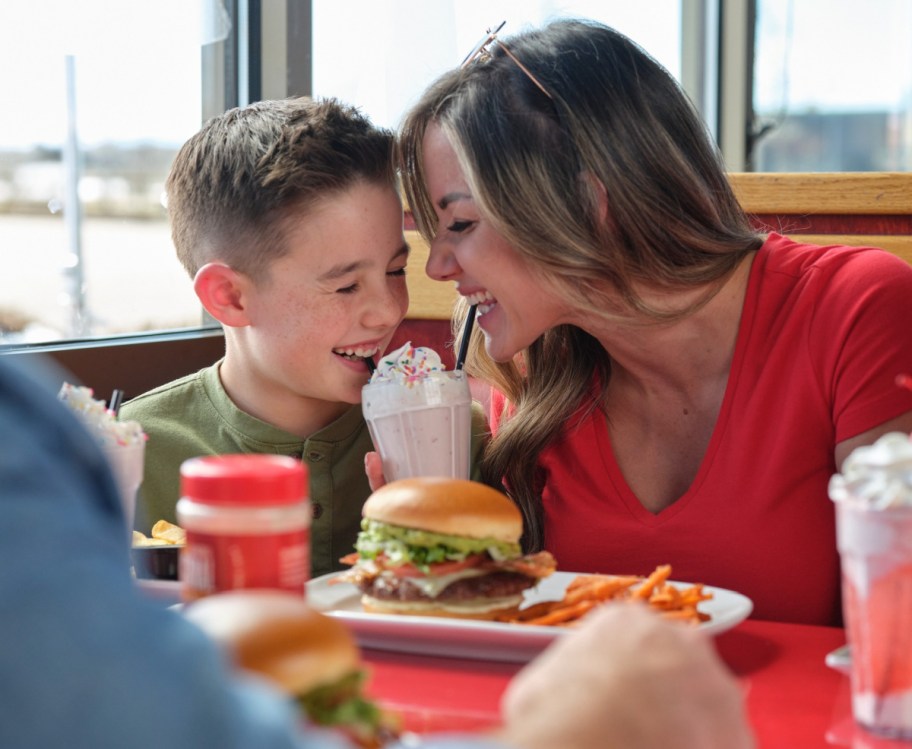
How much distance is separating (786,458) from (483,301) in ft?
1.70

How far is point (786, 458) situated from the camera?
159 centimetres

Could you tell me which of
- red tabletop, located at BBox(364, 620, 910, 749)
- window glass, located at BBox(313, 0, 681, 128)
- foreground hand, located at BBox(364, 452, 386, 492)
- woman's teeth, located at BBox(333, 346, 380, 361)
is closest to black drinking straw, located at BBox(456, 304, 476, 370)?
woman's teeth, located at BBox(333, 346, 380, 361)

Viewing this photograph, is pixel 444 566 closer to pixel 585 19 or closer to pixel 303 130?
pixel 303 130

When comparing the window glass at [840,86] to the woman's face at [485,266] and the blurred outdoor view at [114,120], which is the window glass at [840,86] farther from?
the woman's face at [485,266]

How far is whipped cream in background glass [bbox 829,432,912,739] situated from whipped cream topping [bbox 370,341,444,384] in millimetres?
806

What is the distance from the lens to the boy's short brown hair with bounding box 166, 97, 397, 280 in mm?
1790

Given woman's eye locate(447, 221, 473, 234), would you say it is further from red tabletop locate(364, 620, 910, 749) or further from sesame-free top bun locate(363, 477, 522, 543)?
red tabletop locate(364, 620, 910, 749)

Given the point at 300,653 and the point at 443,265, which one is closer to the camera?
the point at 300,653

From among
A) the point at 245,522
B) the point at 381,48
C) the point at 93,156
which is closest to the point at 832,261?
the point at 245,522

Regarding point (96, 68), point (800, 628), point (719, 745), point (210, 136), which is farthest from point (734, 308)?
point (96, 68)

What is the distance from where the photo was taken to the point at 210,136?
1.89 metres

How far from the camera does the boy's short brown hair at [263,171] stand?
1790 millimetres

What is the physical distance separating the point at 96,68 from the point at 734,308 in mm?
1310

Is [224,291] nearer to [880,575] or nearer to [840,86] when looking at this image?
[880,575]
